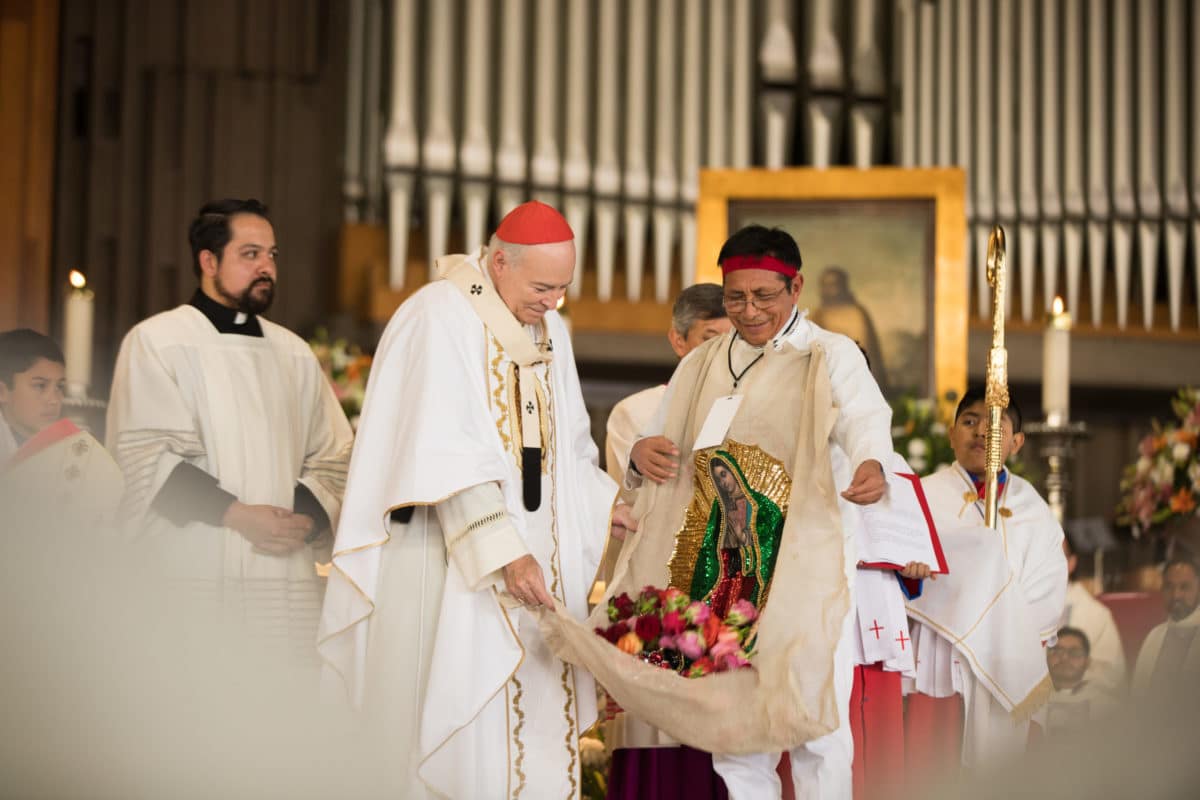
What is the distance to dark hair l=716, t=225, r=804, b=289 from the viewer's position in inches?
158

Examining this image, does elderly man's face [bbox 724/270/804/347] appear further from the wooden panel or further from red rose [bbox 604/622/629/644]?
the wooden panel

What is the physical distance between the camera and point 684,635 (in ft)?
12.2

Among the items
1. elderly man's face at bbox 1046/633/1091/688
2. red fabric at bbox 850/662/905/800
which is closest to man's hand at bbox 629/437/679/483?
red fabric at bbox 850/662/905/800

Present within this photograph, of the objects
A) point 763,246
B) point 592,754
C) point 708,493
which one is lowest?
point 592,754

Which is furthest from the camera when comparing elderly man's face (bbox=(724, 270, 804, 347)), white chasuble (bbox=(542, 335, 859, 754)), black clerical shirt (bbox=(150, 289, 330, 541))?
black clerical shirt (bbox=(150, 289, 330, 541))

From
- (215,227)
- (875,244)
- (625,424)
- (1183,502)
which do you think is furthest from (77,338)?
(1183,502)

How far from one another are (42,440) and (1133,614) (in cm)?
457

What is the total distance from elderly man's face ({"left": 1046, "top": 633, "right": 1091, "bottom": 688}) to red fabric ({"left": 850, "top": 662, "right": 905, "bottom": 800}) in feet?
5.89

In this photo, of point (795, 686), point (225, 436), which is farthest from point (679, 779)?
point (225, 436)

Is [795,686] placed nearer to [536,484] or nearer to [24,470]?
[536,484]

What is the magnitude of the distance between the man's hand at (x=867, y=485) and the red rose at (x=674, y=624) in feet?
1.63

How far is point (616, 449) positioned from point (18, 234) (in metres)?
3.19

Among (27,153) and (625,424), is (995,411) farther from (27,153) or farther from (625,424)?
(27,153)

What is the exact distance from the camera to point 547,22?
26.1 ft
